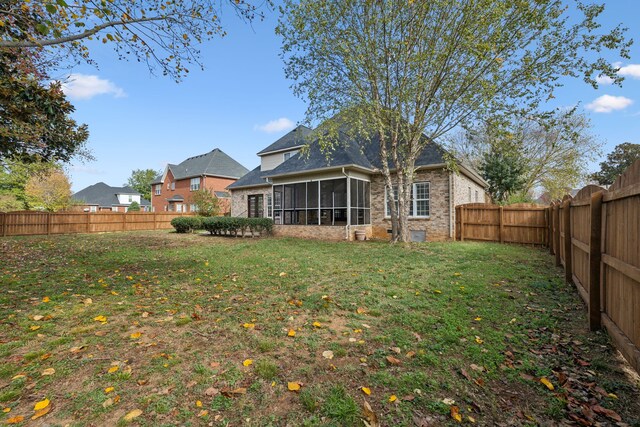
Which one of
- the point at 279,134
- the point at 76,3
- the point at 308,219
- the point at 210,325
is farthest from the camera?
the point at 279,134

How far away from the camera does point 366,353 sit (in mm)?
2955

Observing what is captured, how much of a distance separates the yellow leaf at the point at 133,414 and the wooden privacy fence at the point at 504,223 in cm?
1350

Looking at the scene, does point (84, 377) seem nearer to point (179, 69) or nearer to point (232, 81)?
point (179, 69)

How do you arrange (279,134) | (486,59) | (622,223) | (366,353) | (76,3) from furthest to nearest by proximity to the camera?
1. (279,134)
2. (486,59)
3. (76,3)
4. (366,353)
5. (622,223)

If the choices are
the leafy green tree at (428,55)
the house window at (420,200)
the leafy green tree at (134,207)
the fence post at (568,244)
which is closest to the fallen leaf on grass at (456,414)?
the fence post at (568,244)

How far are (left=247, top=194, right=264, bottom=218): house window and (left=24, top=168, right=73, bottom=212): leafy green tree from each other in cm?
2197

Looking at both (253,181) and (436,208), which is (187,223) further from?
(436,208)

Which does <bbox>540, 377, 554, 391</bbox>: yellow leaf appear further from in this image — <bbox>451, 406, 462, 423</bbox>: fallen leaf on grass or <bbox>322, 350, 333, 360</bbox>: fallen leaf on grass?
<bbox>322, 350, 333, 360</bbox>: fallen leaf on grass

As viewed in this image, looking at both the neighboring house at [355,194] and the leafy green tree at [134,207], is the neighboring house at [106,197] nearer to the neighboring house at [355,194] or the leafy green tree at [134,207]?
the leafy green tree at [134,207]

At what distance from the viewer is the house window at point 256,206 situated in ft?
68.7

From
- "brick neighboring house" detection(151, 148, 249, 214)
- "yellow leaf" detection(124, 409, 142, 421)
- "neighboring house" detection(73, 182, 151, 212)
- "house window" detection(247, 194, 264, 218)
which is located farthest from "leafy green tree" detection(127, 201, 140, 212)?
"yellow leaf" detection(124, 409, 142, 421)

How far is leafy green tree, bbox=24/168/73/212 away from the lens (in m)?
28.4

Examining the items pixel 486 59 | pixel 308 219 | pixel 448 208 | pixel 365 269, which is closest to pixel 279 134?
pixel 308 219

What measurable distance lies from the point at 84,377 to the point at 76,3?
5.82 m
